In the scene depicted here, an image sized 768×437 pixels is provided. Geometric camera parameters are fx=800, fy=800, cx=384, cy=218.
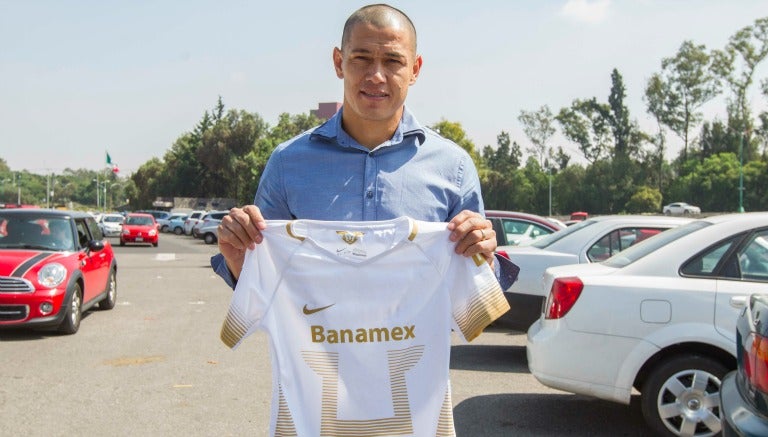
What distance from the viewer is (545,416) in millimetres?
6648

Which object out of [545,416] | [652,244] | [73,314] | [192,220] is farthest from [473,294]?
[192,220]

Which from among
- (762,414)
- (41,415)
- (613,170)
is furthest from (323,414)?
(613,170)

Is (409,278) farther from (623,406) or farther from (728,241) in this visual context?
(623,406)

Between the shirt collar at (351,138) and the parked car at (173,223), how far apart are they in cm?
5986

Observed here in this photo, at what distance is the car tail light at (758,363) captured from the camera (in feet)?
11.8

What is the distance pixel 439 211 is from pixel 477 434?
12.2 feet

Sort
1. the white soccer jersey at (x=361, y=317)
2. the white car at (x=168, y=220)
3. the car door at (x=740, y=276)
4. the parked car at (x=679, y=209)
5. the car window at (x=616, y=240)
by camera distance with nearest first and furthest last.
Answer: the white soccer jersey at (x=361, y=317) → the car door at (x=740, y=276) → the car window at (x=616, y=240) → the white car at (x=168, y=220) → the parked car at (x=679, y=209)

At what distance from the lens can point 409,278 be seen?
2.56 m

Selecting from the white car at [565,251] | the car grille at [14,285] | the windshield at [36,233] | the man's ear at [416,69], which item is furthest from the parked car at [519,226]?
the man's ear at [416,69]

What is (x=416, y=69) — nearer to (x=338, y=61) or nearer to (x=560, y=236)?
(x=338, y=61)

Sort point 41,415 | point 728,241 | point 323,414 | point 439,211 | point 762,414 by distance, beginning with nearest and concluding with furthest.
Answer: point 323,414, point 439,211, point 762,414, point 728,241, point 41,415

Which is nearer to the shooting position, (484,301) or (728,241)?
(484,301)

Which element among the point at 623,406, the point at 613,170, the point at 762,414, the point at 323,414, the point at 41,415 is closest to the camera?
the point at 323,414

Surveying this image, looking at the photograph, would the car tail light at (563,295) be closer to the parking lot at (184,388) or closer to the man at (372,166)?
the parking lot at (184,388)
